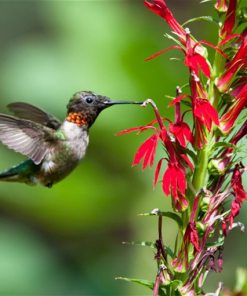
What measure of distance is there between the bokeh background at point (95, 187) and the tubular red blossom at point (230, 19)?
131 cm

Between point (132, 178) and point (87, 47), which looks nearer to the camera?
point (132, 178)

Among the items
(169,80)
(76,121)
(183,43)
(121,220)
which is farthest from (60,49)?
(183,43)

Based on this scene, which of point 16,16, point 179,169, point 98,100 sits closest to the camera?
point 179,169

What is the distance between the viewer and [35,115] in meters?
2.05

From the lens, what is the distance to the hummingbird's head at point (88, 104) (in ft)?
6.23

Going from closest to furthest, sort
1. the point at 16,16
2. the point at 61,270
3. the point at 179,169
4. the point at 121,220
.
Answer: the point at 179,169
the point at 121,220
the point at 61,270
the point at 16,16

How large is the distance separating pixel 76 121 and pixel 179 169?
2.49ft

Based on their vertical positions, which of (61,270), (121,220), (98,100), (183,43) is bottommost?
(61,270)

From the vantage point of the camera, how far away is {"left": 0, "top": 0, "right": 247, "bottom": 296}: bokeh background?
8.68 feet

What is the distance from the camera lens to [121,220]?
2.62m

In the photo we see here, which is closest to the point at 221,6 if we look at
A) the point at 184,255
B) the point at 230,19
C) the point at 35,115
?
the point at 230,19

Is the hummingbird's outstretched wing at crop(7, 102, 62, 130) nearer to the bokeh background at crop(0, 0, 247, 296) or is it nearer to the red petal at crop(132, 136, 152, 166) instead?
the bokeh background at crop(0, 0, 247, 296)

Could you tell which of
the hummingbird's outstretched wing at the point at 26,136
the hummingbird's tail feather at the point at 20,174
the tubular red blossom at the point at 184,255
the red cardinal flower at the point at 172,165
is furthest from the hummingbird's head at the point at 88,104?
the tubular red blossom at the point at 184,255

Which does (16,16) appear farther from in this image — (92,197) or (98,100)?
(98,100)
